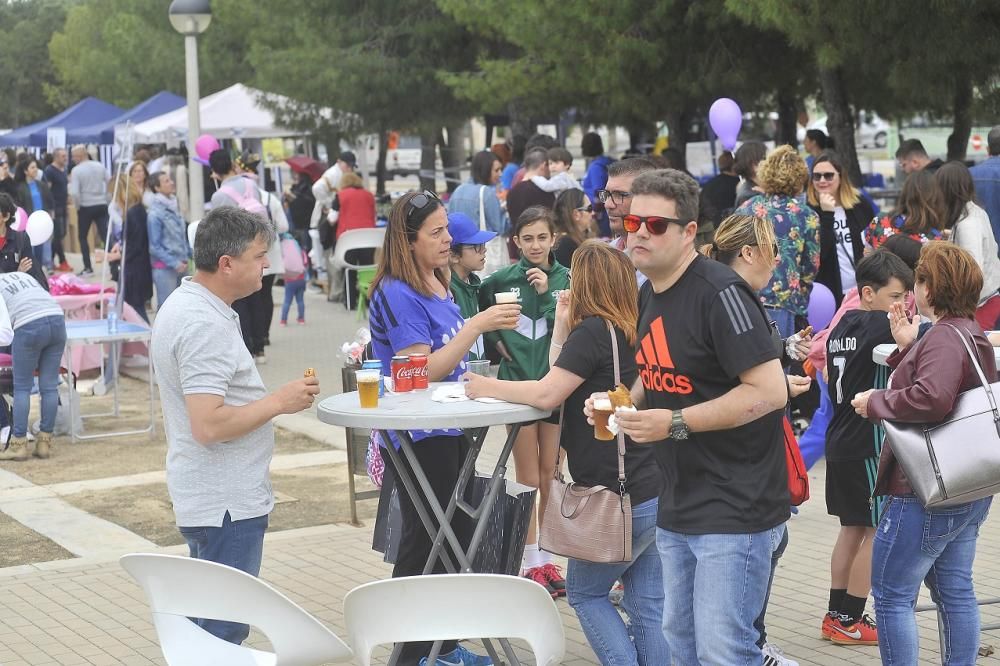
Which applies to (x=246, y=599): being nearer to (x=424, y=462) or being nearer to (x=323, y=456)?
(x=424, y=462)

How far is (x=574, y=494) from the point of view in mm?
4723

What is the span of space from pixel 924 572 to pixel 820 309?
439cm

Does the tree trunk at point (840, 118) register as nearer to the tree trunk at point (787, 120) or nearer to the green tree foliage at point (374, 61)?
the tree trunk at point (787, 120)

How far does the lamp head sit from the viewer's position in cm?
1423

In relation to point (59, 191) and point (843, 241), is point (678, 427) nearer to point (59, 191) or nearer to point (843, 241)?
point (843, 241)

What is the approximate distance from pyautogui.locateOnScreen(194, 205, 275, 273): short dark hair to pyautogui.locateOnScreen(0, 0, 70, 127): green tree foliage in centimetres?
7088

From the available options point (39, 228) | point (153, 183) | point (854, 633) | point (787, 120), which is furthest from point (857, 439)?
point (787, 120)

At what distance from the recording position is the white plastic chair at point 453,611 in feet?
10.6

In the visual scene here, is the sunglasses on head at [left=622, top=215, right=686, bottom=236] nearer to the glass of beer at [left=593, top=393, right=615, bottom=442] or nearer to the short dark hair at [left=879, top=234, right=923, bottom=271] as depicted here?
the glass of beer at [left=593, top=393, right=615, bottom=442]

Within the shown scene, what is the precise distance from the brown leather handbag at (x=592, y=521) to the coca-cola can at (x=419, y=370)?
2.17 ft

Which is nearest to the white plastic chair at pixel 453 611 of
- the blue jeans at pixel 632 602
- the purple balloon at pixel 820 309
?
the blue jeans at pixel 632 602

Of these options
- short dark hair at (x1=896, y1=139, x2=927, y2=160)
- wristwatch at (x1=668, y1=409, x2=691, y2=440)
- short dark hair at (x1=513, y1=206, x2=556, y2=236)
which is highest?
short dark hair at (x1=896, y1=139, x2=927, y2=160)

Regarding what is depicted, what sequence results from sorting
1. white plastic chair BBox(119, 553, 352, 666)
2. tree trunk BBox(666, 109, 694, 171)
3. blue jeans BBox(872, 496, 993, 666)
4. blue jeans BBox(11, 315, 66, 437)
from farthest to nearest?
tree trunk BBox(666, 109, 694, 171) → blue jeans BBox(11, 315, 66, 437) → blue jeans BBox(872, 496, 993, 666) → white plastic chair BBox(119, 553, 352, 666)

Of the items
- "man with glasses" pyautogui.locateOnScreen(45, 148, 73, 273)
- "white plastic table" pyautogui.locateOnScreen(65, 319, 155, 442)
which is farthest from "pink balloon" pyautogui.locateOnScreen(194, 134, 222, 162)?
"man with glasses" pyautogui.locateOnScreen(45, 148, 73, 273)
